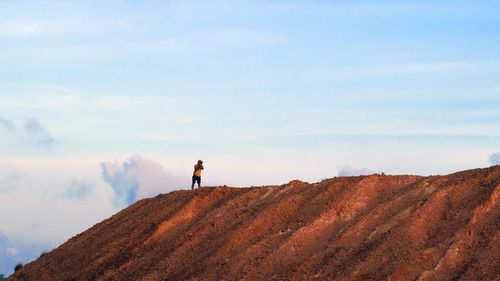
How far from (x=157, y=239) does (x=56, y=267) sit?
24.8 feet

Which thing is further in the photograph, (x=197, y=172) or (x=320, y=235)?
(x=197, y=172)

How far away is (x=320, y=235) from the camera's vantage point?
35.6 m

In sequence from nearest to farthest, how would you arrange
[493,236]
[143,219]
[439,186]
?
[493,236], [439,186], [143,219]

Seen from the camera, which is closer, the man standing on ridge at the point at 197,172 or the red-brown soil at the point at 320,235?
the red-brown soil at the point at 320,235

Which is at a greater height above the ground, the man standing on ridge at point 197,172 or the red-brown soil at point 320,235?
the man standing on ridge at point 197,172

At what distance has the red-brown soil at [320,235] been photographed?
31297 mm

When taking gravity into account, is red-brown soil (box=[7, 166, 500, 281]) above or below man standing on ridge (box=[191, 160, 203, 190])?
below

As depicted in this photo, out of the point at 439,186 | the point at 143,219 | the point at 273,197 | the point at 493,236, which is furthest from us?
the point at 143,219

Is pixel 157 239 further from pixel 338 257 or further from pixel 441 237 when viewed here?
pixel 441 237

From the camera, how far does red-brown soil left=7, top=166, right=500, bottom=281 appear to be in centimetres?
3130

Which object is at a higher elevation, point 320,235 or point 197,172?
point 197,172

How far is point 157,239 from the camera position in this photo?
42.8 meters

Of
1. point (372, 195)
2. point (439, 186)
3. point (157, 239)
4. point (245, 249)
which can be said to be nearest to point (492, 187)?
point (439, 186)

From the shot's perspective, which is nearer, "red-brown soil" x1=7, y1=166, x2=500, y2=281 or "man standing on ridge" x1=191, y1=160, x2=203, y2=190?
"red-brown soil" x1=7, y1=166, x2=500, y2=281
